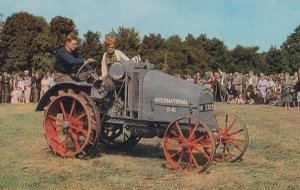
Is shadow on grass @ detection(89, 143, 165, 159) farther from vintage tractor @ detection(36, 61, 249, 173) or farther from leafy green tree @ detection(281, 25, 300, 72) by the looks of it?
leafy green tree @ detection(281, 25, 300, 72)

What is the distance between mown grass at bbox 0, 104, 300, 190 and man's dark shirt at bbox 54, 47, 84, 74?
1584 millimetres

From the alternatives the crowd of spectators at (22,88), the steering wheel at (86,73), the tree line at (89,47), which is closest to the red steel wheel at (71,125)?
the steering wheel at (86,73)

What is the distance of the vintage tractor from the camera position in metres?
8.82

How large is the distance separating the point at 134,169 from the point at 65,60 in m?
2.53

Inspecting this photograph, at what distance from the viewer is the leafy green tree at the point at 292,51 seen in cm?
5845

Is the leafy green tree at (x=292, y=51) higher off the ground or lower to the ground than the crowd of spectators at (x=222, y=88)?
higher

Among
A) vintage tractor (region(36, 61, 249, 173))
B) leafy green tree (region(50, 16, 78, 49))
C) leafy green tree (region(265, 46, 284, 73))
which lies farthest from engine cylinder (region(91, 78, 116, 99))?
leafy green tree (region(265, 46, 284, 73))

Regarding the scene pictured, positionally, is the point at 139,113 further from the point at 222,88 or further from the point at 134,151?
the point at 222,88

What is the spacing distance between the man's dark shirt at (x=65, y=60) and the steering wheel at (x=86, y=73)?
0.16m

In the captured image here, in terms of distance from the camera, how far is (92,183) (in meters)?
7.61

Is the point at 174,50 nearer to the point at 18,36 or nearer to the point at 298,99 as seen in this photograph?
the point at 18,36

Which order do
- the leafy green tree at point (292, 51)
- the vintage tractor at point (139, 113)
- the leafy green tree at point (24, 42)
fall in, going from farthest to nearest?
the leafy green tree at point (292, 51)
the leafy green tree at point (24, 42)
the vintage tractor at point (139, 113)

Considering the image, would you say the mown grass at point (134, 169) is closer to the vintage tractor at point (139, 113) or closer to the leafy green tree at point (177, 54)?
the vintage tractor at point (139, 113)

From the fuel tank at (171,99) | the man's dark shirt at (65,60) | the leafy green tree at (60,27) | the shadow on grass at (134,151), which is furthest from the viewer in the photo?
the leafy green tree at (60,27)
